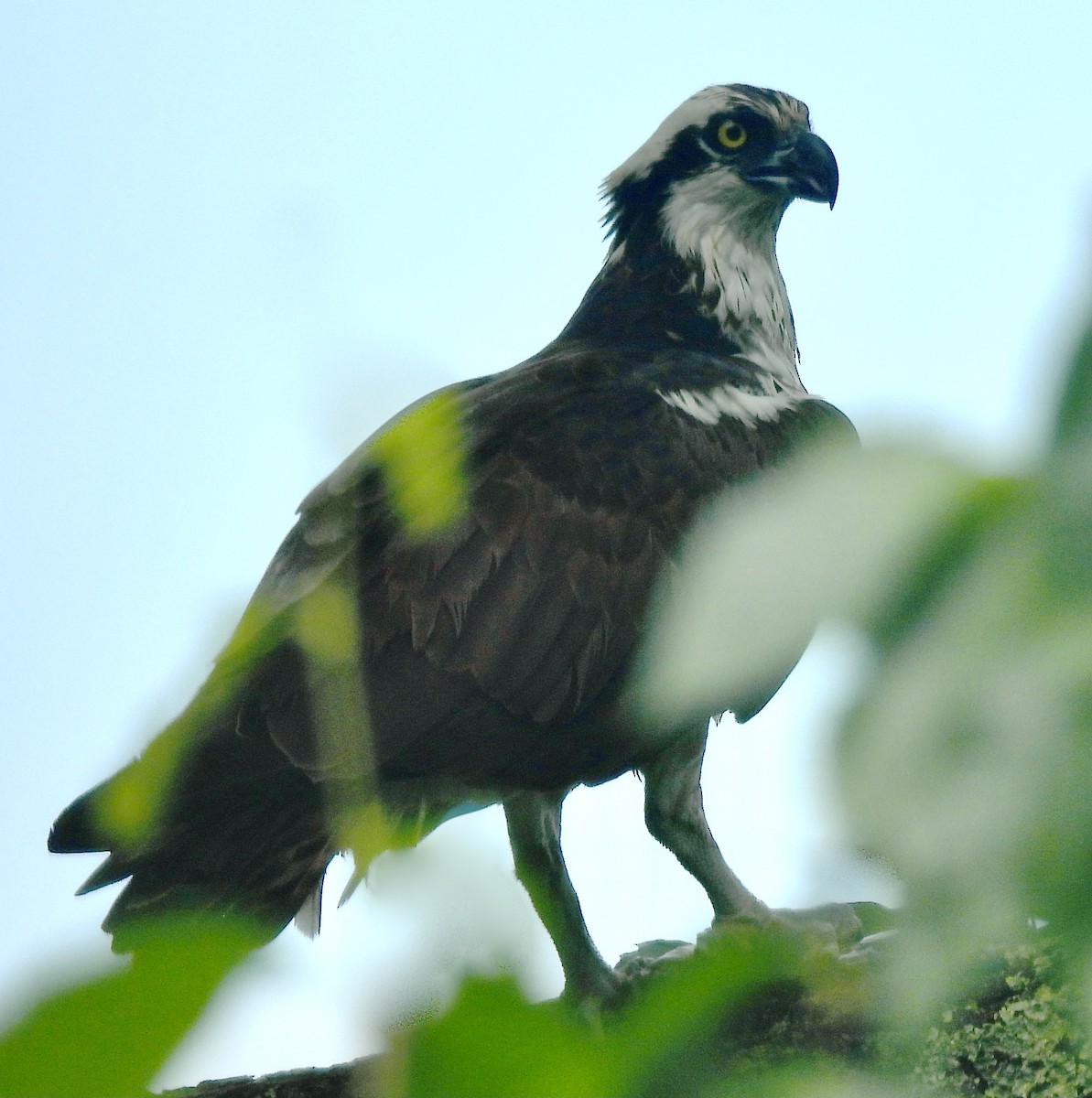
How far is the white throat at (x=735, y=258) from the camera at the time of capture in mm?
5609

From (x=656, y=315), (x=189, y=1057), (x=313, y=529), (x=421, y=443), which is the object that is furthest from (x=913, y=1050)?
(x=656, y=315)

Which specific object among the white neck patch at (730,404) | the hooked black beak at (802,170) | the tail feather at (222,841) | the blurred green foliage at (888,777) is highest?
the blurred green foliage at (888,777)

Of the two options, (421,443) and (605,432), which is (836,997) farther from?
(605,432)

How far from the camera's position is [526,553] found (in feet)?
13.0

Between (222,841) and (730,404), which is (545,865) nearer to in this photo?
(222,841)

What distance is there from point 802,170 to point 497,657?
283cm

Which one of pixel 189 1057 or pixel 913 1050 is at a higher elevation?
pixel 189 1057

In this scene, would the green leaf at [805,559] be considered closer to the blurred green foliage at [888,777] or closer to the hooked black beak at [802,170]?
the blurred green foliage at [888,777]

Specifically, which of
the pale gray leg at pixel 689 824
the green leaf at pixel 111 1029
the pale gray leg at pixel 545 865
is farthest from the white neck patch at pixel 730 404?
the green leaf at pixel 111 1029

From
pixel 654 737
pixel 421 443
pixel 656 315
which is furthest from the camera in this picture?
pixel 656 315

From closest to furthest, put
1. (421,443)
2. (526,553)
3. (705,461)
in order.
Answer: (421,443) < (526,553) < (705,461)

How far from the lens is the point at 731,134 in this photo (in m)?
5.94

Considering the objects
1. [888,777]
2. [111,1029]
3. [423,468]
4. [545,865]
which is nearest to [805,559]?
[888,777]

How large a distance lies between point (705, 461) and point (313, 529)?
116 centimetres
